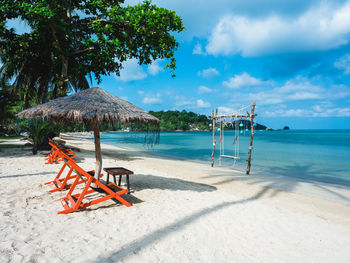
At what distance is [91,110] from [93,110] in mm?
36

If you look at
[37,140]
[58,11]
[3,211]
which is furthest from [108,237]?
[58,11]

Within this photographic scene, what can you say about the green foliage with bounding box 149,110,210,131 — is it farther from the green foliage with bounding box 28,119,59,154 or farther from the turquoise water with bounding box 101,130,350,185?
the green foliage with bounding box 28,119,59,154

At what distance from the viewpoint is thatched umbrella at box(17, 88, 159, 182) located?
3893 mm

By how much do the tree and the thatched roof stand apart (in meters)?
7.20

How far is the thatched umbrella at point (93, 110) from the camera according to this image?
389cm

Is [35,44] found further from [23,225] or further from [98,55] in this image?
[23,225]

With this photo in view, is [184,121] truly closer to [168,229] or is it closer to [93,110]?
[93,110]

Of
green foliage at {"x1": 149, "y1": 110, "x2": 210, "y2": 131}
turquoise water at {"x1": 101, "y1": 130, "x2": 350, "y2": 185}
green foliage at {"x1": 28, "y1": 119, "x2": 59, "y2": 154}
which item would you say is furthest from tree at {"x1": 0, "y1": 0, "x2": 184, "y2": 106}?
green foliage at {"x1": 149, "y1": 110, "x2": 210, "y2": 131}

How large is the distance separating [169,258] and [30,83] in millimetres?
16660

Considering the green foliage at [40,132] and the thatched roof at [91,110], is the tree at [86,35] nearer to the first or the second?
the green foliage at [40,132]

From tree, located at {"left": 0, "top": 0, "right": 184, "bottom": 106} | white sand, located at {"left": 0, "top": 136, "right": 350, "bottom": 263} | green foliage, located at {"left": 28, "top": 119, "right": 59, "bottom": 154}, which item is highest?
tree, located at {"left": 0, "top": 0, "right": 184, "bottom": 106}

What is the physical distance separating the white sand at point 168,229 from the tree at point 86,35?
27.4 feet

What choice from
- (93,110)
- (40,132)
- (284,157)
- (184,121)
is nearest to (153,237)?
(93,110)

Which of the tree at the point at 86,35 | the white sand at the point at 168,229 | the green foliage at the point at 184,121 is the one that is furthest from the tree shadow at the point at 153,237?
the green foliage at the point at 184,121
